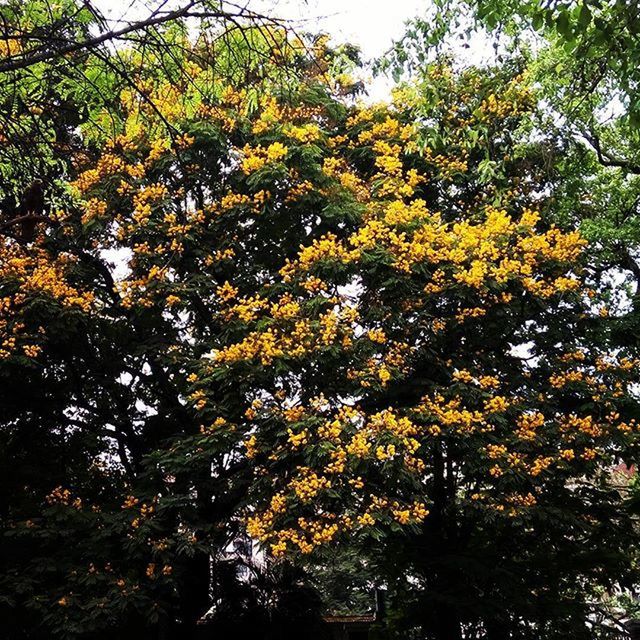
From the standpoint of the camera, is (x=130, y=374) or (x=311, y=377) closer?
(x=311, y=377)

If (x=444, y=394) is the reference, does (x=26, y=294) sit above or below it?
above

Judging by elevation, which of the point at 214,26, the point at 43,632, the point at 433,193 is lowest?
the point at 43,632

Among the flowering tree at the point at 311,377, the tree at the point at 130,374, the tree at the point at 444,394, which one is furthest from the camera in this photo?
the tree at the point at 130,374

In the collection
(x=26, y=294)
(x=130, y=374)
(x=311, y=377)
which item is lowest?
(x=311, y=377)

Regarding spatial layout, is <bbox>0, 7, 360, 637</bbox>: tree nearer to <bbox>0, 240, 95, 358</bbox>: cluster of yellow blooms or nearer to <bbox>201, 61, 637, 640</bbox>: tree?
<bbox>0, 240, 95, 358</bbox>: cluster of yellow blooms

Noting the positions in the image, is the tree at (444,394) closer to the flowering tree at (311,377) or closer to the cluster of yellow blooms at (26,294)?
the flowering tree at (311,377)

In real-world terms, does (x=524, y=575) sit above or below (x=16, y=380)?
below

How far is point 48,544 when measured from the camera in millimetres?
7652

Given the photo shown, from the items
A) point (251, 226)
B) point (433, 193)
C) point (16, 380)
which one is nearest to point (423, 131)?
point (251, 226)

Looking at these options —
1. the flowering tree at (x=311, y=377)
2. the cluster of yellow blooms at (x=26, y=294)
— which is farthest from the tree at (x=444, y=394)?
the cluster of yellow blooms at (x=26, y=294)

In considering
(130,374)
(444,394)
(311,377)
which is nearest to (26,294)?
(130,374)

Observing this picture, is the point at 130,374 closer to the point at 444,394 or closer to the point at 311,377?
the point at 311,377

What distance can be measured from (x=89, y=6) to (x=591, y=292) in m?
6.97

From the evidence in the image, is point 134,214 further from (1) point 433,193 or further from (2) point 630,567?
(2) point 630,567
